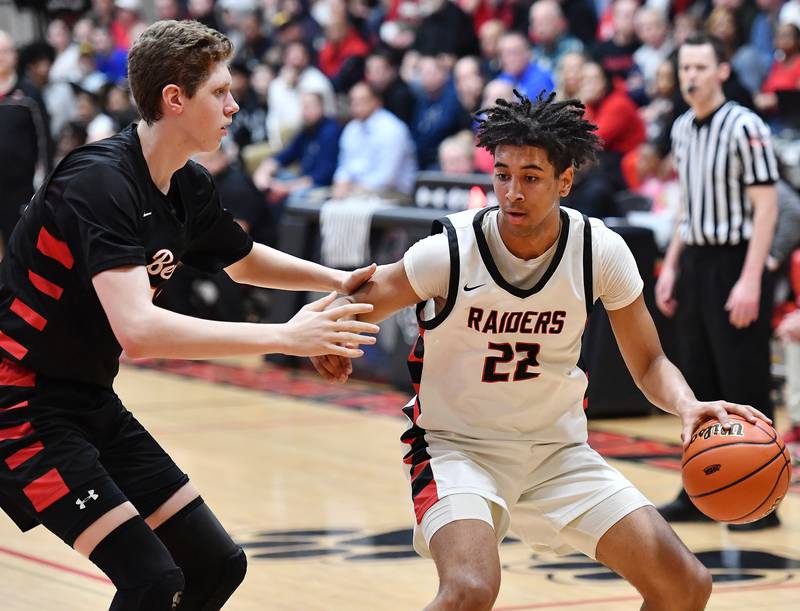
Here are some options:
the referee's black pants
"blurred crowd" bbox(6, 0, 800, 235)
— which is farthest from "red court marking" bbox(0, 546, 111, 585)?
"blurred crowd" bbox(6, 0, 800, 235)

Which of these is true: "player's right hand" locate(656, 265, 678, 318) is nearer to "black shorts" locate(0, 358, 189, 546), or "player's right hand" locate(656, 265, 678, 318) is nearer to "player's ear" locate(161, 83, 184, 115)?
"black shorts" locate(0, 358, 189, 546)

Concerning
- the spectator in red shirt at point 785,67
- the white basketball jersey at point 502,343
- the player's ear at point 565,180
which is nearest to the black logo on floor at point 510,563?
the white basketball jersey at point 502,343

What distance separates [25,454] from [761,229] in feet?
12.8

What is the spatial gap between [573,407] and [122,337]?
1.45m

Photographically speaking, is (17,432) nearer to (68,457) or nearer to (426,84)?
(68,457)

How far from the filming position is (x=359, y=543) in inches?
237

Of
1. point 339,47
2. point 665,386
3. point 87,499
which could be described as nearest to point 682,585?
point 665,386

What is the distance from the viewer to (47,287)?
3.54 meters

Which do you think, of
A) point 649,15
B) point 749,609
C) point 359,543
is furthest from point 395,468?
point 649,15

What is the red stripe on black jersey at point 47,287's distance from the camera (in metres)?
3.54

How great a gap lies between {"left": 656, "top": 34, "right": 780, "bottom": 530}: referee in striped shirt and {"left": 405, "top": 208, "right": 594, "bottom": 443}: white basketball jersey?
2488 mm

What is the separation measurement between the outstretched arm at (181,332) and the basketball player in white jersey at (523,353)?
540mm

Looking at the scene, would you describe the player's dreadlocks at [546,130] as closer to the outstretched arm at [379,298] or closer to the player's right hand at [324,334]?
the outstretched arm at [379,298]

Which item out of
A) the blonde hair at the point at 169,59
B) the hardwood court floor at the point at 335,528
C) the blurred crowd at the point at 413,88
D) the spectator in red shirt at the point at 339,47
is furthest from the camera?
the spectator in red shirt at the point at 339,47
